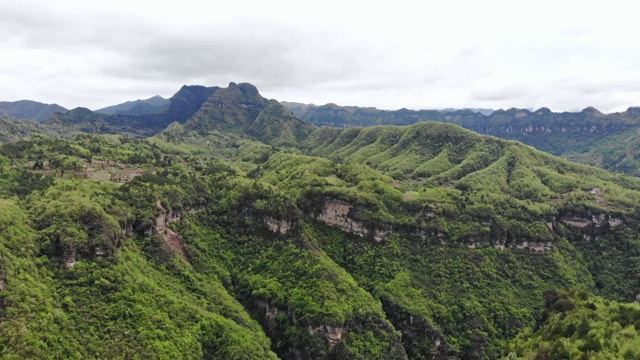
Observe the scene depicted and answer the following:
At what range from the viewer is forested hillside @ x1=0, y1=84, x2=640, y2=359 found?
187ft

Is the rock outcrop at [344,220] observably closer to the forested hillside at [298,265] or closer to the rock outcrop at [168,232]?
the forested hillside at [298,265]

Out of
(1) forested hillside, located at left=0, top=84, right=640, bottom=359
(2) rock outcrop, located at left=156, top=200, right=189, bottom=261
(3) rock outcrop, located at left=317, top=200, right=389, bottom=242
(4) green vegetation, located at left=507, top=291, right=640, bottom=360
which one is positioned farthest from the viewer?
(3) rock outcrop, located at left=317, top=200, right=389, bottom=242

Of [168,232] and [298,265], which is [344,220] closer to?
[298,265]

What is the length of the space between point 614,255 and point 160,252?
11187 cm

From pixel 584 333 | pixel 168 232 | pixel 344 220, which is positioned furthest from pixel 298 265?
pixel 584 333

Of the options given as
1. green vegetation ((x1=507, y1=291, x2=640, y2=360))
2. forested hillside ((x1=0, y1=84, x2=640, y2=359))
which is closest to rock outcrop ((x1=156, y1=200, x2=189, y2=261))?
forested hillside ((x1=0, y1=84, x2=640, y2=359))

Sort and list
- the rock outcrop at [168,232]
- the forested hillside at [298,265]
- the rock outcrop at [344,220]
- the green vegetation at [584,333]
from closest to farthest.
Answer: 1. the green vegetation at [584,333]
2. the forested hillside at [298,265]
3. the rock outcrop at [168,232]
4. the rock outcrop at [344,220]

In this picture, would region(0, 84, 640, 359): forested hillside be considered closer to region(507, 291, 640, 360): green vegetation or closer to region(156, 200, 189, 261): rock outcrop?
region(507, 291, 640, 360): green vegetation

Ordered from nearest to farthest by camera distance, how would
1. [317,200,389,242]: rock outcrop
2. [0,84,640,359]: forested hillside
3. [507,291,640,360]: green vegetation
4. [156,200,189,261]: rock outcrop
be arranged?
[507,291,640,360]: green vegetation → [0,84,640,359]: forested hillside → [156,200,189,261]: rock outcrop → [317,200,389,242]: rock outcrop

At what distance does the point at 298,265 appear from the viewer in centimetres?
8700

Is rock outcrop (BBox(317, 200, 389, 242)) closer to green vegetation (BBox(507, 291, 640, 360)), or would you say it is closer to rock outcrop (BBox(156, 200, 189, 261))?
rock outcrop (BBox(156, 200, 189, 261))

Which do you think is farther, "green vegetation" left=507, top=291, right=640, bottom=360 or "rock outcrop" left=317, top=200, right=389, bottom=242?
"rock outcrop" left=317, top=200, right=389, bottom=242

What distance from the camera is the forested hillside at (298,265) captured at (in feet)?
187

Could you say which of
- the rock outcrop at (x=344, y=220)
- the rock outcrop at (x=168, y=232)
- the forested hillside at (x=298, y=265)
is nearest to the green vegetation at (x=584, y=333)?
the forested hillside at (x=298, y=265)
